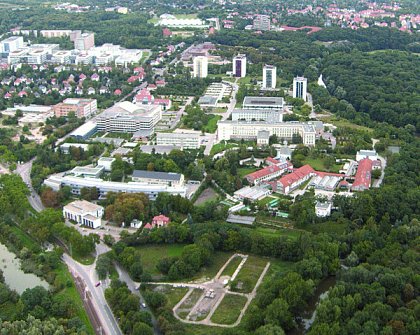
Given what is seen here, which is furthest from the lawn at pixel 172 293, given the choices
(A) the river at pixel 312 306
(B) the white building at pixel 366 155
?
(B) the white building at pixel 366 155

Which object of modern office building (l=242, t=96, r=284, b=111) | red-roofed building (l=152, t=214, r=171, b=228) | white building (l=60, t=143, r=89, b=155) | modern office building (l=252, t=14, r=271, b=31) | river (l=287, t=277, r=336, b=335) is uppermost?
modern office building (l=252, t=14, r=271, b=31)

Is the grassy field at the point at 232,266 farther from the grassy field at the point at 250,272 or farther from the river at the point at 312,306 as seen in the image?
the river at the point at 312,306

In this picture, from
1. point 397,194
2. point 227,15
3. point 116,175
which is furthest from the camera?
point 227,15

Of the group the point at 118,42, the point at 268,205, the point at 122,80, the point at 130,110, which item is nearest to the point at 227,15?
the point at 118,42

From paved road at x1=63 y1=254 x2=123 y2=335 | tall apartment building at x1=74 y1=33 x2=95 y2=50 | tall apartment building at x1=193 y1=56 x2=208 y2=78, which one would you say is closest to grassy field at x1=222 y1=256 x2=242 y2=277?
paved road at x1=63 y1=254 x2=123 y2=335

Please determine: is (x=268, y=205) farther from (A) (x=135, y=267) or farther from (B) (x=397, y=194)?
(A) (x=135, y=267)

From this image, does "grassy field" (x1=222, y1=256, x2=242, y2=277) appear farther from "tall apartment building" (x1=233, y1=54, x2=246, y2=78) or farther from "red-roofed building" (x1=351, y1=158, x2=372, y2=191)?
"tall apartment building" (x1=233, y1=54, x2=246, y2=78)
